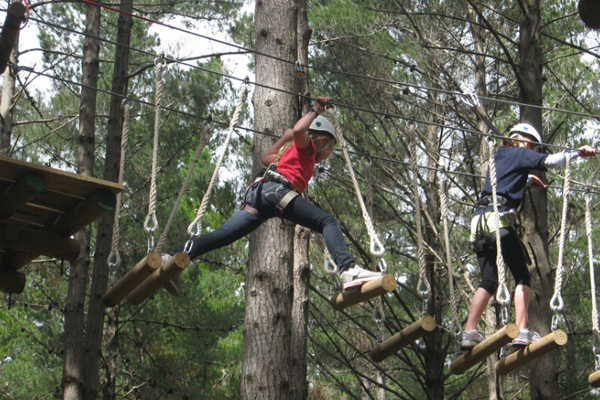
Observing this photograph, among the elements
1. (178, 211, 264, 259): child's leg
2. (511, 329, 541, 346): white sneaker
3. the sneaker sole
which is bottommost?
(511, 329, 541, 346): white sneaker

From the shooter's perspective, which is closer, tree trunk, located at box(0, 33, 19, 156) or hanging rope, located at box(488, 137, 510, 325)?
hanging rope, located at box(488, 137, 510, 325)

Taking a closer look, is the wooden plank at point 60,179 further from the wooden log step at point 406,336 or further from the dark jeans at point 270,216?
the wooden log step at point 406,336

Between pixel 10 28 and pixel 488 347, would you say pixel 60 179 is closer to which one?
pixel 10 28

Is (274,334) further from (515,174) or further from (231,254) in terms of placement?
(231,254)

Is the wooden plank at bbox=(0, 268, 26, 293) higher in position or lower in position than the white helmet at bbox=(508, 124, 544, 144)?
lower

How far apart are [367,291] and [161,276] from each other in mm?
1110

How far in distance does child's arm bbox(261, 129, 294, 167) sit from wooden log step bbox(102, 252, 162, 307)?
1.08 metres

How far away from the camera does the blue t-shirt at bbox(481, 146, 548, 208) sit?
5.00m

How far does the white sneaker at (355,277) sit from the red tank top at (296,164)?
0.70 metres

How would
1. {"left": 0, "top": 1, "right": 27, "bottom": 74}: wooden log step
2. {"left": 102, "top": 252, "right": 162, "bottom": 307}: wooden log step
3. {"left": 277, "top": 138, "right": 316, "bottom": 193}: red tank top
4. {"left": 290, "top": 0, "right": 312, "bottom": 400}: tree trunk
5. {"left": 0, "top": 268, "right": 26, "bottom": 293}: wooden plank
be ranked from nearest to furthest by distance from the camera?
{"left": 0, "top": 1, "right": 27, "bottom": 74}: wooden log step, {"left": 102, "top": 252, "right": 162, "bottom": 307}: wooden log step, {"left": 277, "top": 138, "right": 316, "bottom": 193}: red tank top, {"left": 0, "top": 268, "right": 26, "bottom": 293}: wooden plank, {"left": 290, "top": 0, "right": 312, "bottom": 400}: tree trunk

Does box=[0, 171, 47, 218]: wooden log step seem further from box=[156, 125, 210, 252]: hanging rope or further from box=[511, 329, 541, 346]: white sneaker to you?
box=[511, 329, 541, 346]: white sneaker

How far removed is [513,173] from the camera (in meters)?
5.09

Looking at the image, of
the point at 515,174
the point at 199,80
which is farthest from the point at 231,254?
the point at 515,174

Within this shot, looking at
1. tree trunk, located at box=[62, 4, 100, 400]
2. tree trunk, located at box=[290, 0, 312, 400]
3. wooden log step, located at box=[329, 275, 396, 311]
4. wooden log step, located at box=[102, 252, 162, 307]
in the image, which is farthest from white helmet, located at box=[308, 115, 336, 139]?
tree trunk, located at box=[62, 4, 100, 400]
